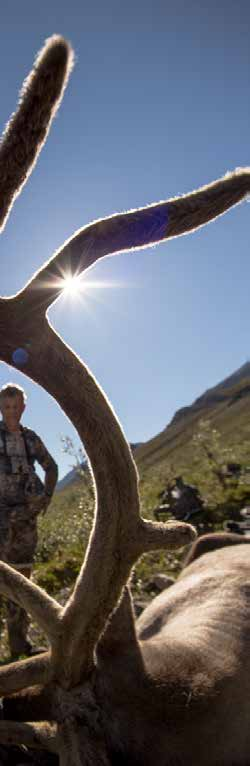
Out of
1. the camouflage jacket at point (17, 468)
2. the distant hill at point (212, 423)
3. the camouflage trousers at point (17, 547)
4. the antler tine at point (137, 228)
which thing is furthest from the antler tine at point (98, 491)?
the distant hill at point (212, 423)

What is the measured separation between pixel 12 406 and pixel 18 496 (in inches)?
49.2

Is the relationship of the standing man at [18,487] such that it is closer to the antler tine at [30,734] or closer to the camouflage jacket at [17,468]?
the camouflage jacket at [17,468]

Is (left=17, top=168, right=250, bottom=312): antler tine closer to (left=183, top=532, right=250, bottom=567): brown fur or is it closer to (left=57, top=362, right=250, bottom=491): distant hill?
(left=183, top=532, right=250, bottom=567): brown fur

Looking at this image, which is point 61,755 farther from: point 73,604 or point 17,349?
point 17,349

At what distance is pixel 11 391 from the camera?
766 cm

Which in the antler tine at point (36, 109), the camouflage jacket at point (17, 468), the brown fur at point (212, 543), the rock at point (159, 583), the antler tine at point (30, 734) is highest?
the camouflage jacket at point (17, 468)

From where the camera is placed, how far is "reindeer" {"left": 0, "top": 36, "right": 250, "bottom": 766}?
7.86 feet

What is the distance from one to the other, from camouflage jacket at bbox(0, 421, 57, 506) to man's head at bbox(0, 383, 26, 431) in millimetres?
155

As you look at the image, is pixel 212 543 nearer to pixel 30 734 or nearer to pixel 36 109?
pixel 30 734

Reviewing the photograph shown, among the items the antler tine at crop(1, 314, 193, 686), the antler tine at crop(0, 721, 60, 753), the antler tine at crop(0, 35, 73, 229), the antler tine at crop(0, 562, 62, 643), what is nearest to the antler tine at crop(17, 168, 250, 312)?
the antler tine at crop(1, 314, 193, 686)

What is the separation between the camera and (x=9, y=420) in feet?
25.0

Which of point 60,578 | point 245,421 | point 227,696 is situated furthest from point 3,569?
point 245,421

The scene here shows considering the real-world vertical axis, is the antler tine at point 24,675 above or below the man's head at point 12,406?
below

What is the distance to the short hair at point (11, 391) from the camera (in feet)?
24.9
